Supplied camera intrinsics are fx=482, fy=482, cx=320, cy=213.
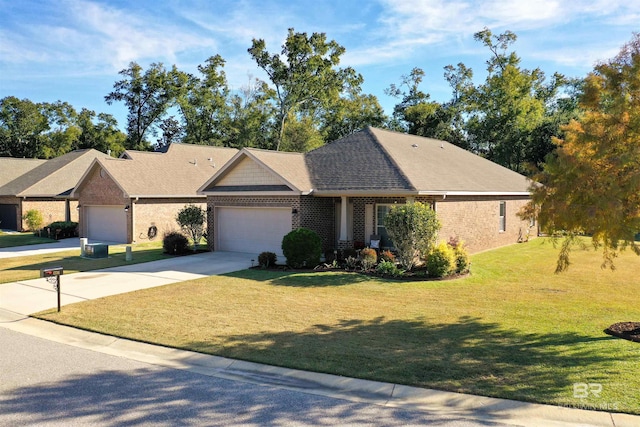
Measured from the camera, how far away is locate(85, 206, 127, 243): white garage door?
88.0 feet

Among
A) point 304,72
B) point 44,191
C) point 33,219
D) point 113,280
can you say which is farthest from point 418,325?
point 304,72

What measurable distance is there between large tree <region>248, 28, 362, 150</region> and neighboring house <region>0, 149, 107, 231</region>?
64.5 ft

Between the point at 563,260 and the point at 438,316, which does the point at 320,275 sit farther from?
the point at 563,260

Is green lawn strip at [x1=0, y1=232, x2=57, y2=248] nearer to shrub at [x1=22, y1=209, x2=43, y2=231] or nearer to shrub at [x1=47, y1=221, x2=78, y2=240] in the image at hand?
shrub at [x1=47, y1=221, x2=78, y2=240]

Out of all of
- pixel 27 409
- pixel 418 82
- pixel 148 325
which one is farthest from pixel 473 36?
pixel 27 409

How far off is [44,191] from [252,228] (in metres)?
19.2

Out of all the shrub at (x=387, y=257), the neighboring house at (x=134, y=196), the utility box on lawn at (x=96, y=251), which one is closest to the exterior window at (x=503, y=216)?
the shrub at (x=387, y=257)

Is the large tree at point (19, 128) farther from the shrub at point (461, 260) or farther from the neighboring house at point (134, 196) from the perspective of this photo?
the shrub at point (461, 260)

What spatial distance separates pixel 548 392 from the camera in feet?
20.7

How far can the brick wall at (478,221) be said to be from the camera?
60.9ft

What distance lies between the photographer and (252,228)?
823 inches

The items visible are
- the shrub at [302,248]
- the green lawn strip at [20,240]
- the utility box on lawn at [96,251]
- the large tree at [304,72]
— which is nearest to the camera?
the shrub at [302,248]

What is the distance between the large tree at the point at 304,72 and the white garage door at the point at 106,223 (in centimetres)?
2398

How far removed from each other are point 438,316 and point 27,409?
7.70 metres
